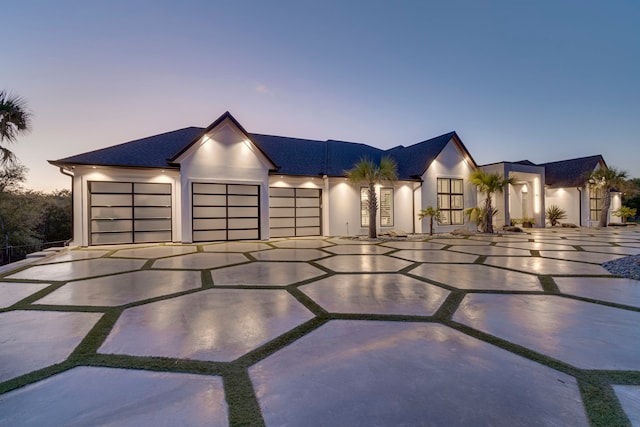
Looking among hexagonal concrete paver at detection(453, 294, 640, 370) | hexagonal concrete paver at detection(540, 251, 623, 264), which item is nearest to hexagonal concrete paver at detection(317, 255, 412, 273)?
hexagonal concrete paver at detection(453, 294, 640, 370)

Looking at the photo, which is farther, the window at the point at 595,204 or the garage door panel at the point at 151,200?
the window at the point at 595,204

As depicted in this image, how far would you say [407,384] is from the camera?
1.82 meters

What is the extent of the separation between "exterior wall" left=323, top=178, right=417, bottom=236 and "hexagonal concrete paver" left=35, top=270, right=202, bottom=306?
9.31 metres

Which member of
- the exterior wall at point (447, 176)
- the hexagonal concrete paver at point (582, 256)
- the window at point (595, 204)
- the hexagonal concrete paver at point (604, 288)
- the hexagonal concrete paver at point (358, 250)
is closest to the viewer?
the hexagonal concrete paver at point (604, 288)

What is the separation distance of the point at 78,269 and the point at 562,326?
9038 millimetres

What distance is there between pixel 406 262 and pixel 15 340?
6824 mm

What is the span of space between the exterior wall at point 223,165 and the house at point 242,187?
43 millimetres

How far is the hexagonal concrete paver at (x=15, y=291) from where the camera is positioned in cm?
387

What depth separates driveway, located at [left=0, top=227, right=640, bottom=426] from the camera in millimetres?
1572

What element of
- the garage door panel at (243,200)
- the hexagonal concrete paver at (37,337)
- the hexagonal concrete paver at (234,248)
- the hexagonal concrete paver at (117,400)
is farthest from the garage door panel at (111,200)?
the hexagonal concrete paver at (117,400)

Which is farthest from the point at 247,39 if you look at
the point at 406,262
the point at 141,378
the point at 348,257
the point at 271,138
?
the point at 141,378

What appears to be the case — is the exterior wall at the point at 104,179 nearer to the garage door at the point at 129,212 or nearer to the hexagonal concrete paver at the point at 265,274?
the garage door at the point at 129,212

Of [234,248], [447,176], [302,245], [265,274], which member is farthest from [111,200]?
[447,176]

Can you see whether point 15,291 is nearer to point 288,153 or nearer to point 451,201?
point 288,153
